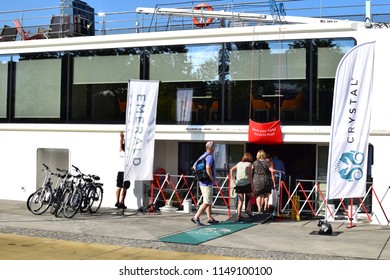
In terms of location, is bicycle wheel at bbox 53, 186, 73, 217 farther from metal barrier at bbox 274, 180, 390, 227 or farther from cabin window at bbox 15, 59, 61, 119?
metal barrier at bbox 274, 180, 390, 227

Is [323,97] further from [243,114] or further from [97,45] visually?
[97,45]

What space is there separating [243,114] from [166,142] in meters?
2.98

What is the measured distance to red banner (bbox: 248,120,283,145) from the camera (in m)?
15.1

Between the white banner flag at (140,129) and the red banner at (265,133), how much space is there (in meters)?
2.75

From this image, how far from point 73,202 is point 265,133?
5.52m

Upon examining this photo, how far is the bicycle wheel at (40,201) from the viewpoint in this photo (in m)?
14.6

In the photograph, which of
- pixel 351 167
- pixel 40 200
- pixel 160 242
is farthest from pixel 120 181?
pixel 351 167

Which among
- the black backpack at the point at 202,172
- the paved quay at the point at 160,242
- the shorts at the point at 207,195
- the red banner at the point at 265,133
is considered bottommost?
the paved quay at the point at 160,242

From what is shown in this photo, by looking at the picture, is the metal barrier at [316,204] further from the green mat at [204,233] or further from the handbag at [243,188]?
the green mat at [204,233]

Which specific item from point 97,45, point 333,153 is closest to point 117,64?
point 97,45

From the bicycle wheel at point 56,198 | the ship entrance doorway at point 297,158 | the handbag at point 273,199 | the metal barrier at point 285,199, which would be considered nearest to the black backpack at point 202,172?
the metal barrier at point 285,199

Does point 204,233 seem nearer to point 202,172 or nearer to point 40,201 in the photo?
point 202,172

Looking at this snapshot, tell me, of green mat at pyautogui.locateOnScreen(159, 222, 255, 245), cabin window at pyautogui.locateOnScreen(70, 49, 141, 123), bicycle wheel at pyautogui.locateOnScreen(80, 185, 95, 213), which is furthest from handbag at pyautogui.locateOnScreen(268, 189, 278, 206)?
cabin window at pyautogui.locateOnScreen(70, 49, 141, 123)

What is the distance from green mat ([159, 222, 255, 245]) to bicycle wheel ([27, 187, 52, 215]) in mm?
4519
